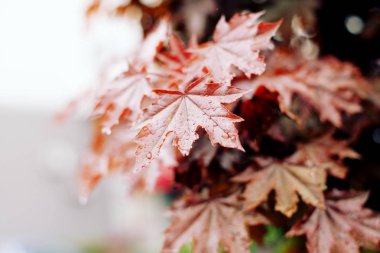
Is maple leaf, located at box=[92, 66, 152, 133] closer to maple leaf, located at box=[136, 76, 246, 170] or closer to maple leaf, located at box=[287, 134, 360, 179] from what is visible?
maple leaf, located at box=[136, 76, 246, 170]

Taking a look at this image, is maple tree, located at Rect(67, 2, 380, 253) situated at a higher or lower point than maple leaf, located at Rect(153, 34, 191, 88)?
lower

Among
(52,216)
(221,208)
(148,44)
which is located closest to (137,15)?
(148,44)

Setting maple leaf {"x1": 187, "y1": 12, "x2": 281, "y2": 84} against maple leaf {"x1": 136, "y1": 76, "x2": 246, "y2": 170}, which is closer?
maple leaf {"x1": 136, "y1": 76, "x2": 246, "y2": 170}

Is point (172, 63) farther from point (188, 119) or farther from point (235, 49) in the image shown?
point (188, 119)

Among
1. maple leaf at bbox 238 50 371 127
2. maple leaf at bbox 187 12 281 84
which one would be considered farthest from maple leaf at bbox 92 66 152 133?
maple leaf at bbox 238 50 371 127

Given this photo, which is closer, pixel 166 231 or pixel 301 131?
pixel 166 231

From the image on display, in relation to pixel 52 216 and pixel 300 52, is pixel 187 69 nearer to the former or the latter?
pixel 300 52

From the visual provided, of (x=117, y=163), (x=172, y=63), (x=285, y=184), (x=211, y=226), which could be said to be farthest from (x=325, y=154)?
(x=117, y=163)

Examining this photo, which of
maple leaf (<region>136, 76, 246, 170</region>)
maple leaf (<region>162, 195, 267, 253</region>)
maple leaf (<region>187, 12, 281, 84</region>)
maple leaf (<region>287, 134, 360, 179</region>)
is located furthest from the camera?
maple leaf (<region>287, 134, 360, 179</region>)
